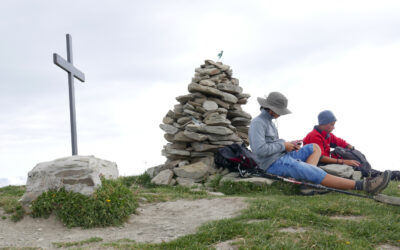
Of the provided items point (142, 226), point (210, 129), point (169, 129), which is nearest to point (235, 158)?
point (210, 129)

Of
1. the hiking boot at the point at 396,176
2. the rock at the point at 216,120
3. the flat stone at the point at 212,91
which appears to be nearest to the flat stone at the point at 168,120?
the flat stone at the point at 212,91

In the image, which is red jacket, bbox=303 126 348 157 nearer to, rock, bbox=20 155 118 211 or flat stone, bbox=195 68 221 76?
flat stone, bbox=195 68 221 76

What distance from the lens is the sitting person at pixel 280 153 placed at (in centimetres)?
808

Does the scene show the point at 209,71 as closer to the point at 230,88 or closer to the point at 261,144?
the point at 230,88

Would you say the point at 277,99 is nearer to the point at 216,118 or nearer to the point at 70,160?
the point at 216,118

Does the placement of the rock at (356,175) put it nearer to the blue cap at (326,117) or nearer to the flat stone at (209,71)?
the blue cap at (326,117)

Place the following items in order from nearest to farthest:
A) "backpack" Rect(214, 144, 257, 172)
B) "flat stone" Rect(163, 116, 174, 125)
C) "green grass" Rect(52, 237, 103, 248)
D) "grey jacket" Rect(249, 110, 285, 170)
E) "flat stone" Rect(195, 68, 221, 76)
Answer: "green grass" Rect(52, 237, 103, 248)
"grey jacket" Rect(249, 110, 285, 170)
"backpack" Rect(214, 144, 257, 172)
"flat stone" Rect(195, 68, 221, 76)
"flat stone" Rect(163, 116, 174, 125)

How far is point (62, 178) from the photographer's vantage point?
6988 millimetres

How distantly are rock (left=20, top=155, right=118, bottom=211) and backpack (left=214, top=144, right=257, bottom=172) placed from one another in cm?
393

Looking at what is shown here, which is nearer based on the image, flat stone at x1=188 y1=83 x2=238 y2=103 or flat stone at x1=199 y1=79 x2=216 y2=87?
flat stone at x1=188 y1=83 x2=238 y2=103

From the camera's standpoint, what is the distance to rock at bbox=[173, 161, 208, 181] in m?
10.5

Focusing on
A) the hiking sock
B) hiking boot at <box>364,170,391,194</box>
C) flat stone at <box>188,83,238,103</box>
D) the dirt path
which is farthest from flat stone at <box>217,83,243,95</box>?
hiking boot at <box>364,170,391,194</box>

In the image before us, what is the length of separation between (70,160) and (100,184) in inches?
33.5

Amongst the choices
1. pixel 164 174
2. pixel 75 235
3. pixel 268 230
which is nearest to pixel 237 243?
pixel 268 230
